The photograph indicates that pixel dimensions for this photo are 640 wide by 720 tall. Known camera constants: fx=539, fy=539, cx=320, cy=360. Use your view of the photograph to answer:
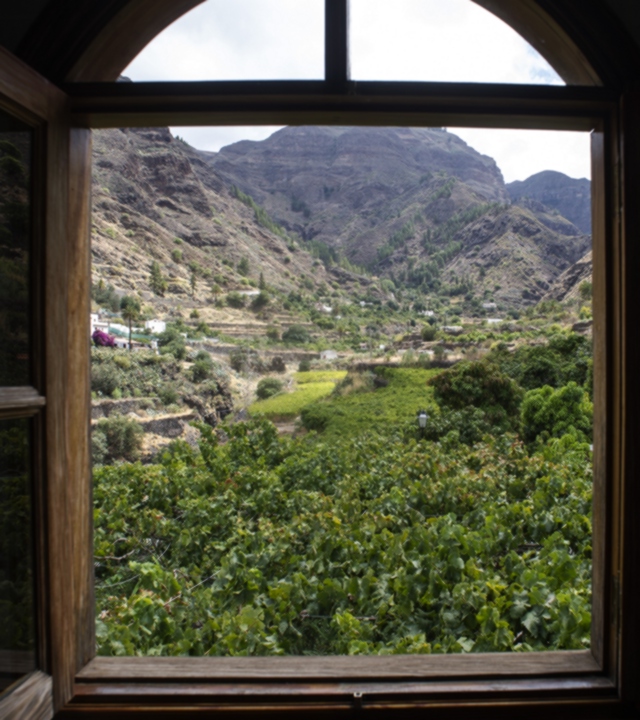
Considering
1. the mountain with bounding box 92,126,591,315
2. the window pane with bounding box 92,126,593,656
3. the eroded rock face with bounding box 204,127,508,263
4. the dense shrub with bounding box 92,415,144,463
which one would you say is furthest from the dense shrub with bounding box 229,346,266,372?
the eroded rock face with bounding box 204,127,508,263

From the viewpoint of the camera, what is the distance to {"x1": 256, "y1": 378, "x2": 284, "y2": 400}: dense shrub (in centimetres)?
702

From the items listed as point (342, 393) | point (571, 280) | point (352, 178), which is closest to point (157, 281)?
point (342, 393)

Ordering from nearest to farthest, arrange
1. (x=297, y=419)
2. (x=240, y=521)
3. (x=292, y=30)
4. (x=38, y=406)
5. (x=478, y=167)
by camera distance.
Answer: (x=38, y=406)
(x=292, y=30)
(x=240, y=521)
(x=297, y=419)
(x=478, y=167)

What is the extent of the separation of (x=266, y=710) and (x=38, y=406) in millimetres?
A: 577

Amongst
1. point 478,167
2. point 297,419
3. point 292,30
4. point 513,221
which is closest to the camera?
point 292,30

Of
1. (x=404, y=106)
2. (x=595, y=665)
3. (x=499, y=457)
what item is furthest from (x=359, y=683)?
(x=499, y=457)

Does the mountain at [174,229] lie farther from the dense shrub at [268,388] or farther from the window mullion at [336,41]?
the window mullion at [336,41]

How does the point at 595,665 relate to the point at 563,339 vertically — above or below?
below

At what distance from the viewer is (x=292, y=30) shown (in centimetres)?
103

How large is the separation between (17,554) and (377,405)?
611cm

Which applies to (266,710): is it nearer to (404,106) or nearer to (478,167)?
(404,106)

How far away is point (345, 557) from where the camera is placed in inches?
79.4

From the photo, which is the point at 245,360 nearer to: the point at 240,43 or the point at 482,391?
the point at 482,391

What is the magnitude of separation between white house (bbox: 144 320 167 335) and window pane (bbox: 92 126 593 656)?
28mm
